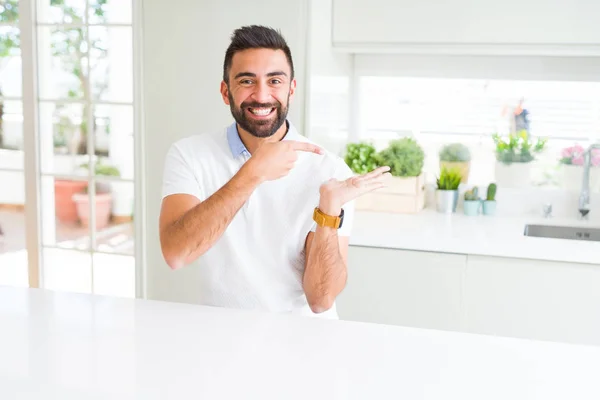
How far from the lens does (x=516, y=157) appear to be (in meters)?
3.32

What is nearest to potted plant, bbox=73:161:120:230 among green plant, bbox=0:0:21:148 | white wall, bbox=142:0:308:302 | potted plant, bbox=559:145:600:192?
white wall, bbox=142:0:308:302

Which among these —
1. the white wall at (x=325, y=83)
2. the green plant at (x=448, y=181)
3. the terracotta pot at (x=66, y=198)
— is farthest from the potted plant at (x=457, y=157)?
the terracotta pot at (x=66, y=198)

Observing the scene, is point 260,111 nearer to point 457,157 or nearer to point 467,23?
point 467,23

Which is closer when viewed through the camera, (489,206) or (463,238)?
(463,238)

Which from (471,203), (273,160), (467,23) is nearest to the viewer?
(273,160)

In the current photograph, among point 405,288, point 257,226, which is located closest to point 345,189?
point 257,226

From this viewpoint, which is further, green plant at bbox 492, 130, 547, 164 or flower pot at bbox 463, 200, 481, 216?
green plant at bbox 492, 130, 547, 164

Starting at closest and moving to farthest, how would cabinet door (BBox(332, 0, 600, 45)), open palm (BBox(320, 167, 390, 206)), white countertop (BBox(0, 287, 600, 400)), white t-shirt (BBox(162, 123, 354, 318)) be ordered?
white countertop (BBox(0, 287, 600, 400)) → open palm (BBox(320, 167, 390, 206)) → white t-shirt (BBox(162, 123, 354, 318)) → cabinet door (BBox(332, 0, 600, 45))

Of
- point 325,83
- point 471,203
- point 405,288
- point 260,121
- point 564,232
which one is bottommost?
point 405,288

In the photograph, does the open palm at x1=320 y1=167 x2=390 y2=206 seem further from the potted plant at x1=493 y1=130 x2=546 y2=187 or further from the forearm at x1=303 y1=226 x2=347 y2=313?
the potted plant at x1=493 y1=130 x2=546 y2=187

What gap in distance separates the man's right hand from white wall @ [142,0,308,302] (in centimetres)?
113

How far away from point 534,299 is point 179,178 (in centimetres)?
139

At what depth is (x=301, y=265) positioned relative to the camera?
191cm

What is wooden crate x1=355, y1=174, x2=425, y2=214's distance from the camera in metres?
3.12
